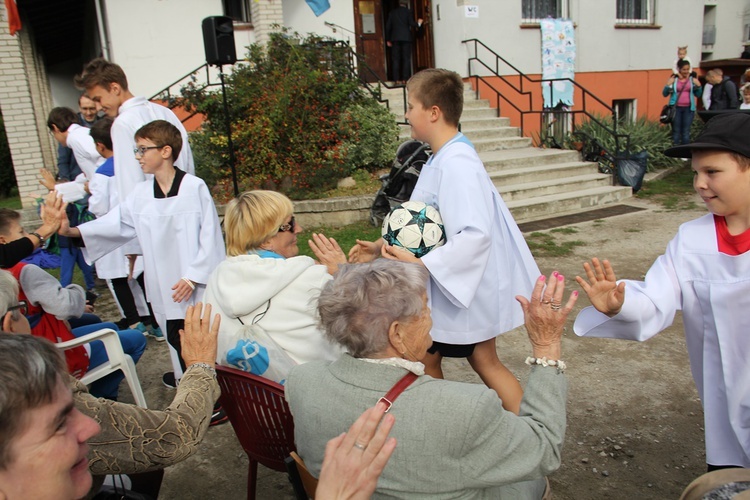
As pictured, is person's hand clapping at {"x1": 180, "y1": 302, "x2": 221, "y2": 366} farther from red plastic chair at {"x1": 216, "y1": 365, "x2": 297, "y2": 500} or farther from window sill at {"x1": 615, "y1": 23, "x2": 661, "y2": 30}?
window sill at {"x1": 615, "y1": 23, "x2": 661, "y2": 30}

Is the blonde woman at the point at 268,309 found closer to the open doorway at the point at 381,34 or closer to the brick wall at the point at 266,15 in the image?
the brick wall at the point at 266,15

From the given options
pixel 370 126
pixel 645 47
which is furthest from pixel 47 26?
pixel 645 47

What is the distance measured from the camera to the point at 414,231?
9.09 ft

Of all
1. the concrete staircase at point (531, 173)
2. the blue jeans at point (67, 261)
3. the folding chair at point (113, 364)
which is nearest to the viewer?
the folding chair at point (113, 364)

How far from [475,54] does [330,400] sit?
1207 cm

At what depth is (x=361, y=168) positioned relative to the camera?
391 inches

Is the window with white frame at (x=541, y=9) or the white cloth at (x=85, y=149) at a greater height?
the window with white frame at (x=541, y=9)

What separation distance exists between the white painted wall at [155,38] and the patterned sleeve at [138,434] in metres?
10.4

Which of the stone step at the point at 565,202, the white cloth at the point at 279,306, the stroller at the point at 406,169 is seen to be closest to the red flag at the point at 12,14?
the stroller at the point at 406,169

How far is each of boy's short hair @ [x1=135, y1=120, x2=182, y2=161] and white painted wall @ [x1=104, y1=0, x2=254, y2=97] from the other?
8264 millimetres

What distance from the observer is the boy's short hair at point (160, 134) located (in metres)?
3.62

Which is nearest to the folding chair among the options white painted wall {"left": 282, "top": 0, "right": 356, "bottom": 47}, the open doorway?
white painted wall {"left": 282, "top": 0, "right": 356, "bottom": 47}

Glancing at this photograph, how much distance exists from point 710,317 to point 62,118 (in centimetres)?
607

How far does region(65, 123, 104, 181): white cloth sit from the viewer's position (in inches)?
219
